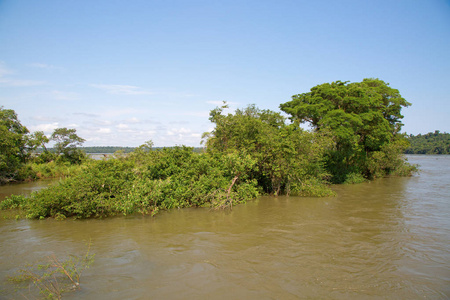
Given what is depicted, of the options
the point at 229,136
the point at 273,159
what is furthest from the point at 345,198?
the point at 229,136

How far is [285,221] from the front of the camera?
10.2m

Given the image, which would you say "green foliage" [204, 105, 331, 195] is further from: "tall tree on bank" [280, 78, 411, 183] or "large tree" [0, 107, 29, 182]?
"large tree" [0, 107, 29, 182]

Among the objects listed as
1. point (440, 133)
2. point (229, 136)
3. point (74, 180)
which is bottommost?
point (74, 180)

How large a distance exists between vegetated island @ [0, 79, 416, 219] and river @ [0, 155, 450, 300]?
765 mm

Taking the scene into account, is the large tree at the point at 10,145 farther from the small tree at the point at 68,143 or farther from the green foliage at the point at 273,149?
the green foliage at the point at 273,149

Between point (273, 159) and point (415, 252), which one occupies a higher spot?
point (273, 159)

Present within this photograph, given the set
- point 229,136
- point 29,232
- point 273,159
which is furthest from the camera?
point 229,136

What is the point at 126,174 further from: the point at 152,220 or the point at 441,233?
the point at 441,233

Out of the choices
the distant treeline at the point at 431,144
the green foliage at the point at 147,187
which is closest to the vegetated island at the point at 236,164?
the green foliage at the point at 147,187

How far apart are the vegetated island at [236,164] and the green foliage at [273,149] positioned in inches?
2.0

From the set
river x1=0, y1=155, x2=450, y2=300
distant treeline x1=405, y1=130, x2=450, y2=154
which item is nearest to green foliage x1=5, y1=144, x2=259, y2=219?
river x1=0, y1=155, x2=450, y2=300

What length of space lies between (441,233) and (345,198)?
5.93 m

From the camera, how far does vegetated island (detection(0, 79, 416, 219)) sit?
10.5 meters

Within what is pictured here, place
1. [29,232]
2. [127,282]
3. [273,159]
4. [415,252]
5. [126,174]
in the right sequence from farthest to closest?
[273,159] → [126,174] → [29,232] → [415,252] → [127,282]
